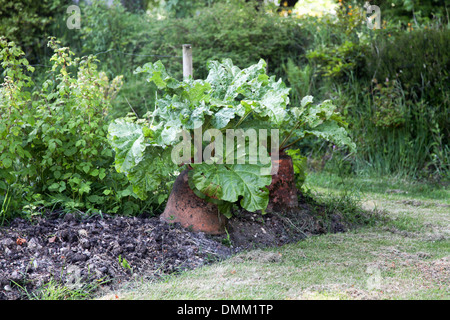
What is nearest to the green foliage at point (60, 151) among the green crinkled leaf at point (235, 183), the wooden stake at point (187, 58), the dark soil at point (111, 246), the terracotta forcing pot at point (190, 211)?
the dark soil at point (111, 246)

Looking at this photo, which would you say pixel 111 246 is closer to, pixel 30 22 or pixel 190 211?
pixel 190 211

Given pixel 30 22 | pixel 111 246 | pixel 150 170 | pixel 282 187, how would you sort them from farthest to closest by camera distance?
pixel 30 22, pixel 282 187, pixel 150 170, pixel 111 246

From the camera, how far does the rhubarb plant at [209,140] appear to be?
10.2ft

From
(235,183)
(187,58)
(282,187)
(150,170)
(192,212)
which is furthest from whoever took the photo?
(187,58)

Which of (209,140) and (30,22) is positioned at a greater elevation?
(30,22)

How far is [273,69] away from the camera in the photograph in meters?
8.59

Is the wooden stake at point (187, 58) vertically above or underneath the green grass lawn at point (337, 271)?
above

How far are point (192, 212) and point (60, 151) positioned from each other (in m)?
1.07

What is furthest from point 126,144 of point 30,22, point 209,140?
point 30,22

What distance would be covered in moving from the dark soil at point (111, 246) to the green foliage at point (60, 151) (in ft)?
0.62

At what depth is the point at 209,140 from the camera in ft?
10.9

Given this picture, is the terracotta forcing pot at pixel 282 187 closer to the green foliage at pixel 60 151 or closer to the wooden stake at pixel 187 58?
the green foliage at pixel 60 151

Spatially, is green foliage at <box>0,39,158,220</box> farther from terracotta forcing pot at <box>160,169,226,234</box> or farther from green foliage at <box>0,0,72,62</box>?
green foliage at <box>0,0,72,62</box>
